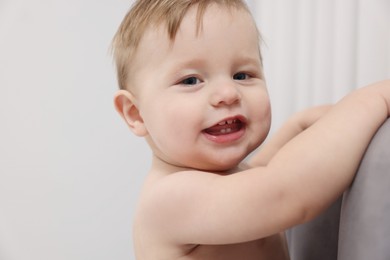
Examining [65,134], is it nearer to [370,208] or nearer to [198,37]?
[198,37]

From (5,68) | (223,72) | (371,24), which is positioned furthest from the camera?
(5,68)

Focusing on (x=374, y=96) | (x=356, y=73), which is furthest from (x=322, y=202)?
(x=356, y=73)

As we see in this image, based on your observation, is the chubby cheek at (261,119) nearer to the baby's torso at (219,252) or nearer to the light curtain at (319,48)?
the baby's torso at (219,252)

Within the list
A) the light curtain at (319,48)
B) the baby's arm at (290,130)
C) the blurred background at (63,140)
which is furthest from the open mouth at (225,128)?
the blurred background at (63,140)

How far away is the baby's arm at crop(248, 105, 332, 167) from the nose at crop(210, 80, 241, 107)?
255 millimetres

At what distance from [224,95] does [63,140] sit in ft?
2.95

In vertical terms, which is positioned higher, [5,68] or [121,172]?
[5,68]

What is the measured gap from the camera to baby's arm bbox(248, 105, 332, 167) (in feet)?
3.28

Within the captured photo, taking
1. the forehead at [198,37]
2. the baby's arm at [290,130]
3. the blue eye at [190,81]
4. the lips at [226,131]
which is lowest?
the baby's arm at [290,130]

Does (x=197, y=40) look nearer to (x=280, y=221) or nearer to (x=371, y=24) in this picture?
(x=280, y=221)

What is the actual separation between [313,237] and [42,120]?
949 millimetres

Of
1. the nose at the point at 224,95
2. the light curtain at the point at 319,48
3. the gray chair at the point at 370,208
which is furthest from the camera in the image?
the light curtain at the point at 319,48

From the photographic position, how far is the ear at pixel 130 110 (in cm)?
92

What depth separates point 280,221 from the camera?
2.31 ft
